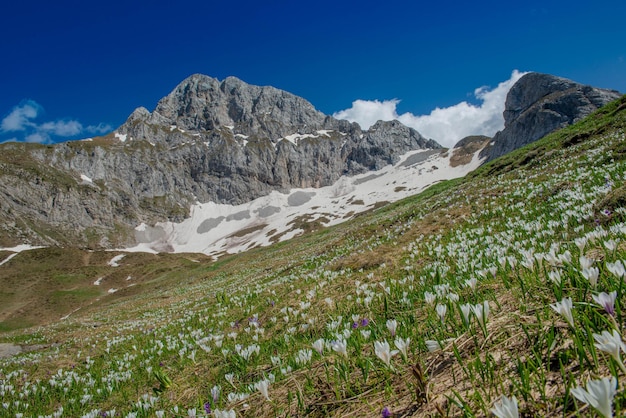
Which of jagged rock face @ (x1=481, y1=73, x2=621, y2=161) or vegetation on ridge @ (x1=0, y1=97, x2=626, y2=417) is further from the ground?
jagged rock face @ (x1=481, y1=73, x2=621, y2=161)

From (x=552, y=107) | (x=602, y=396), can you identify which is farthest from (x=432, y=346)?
(x=552, y=107)

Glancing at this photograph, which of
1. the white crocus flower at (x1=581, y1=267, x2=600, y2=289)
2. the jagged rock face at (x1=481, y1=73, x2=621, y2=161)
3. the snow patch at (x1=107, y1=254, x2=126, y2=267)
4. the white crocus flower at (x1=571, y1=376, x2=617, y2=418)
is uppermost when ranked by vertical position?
the jagged rock face at (x1=481, y1=73, x2=621, y2=161)

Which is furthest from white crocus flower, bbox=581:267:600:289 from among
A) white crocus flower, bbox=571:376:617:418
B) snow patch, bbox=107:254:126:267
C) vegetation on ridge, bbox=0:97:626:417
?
snow patch, bbox=107:254:126:267

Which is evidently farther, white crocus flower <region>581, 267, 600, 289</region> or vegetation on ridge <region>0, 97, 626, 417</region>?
white crocus flower <region>581, 267, 600, 289</region>

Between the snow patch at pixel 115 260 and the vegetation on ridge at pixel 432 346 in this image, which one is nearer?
the vegetation on ridge at pixel 432 346

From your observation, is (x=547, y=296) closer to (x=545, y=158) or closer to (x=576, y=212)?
(x=576, y=212)

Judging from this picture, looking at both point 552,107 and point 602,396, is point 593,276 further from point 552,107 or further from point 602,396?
point 552,107

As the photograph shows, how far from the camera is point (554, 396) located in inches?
71.7

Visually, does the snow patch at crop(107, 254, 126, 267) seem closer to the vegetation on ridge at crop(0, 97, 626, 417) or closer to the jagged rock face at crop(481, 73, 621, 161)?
the vegetation on ridge at crop(0, 97, 626, 417)

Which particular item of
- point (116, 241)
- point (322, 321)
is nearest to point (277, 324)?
point (322, 321)

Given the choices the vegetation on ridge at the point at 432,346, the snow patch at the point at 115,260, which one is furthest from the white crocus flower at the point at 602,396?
the snow patch at the point at 115,260

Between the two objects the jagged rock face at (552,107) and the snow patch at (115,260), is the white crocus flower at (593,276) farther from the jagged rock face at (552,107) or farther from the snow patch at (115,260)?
the jagged rock face at (552,107)

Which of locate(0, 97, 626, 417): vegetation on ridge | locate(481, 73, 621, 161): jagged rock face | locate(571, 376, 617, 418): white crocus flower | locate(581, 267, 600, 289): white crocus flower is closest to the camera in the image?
locate(571, 376, 617, 418): white crocus flower

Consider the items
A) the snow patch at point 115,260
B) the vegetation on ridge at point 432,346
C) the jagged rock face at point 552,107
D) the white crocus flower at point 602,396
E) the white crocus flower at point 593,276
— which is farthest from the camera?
the jagged rock face at point 552,107
